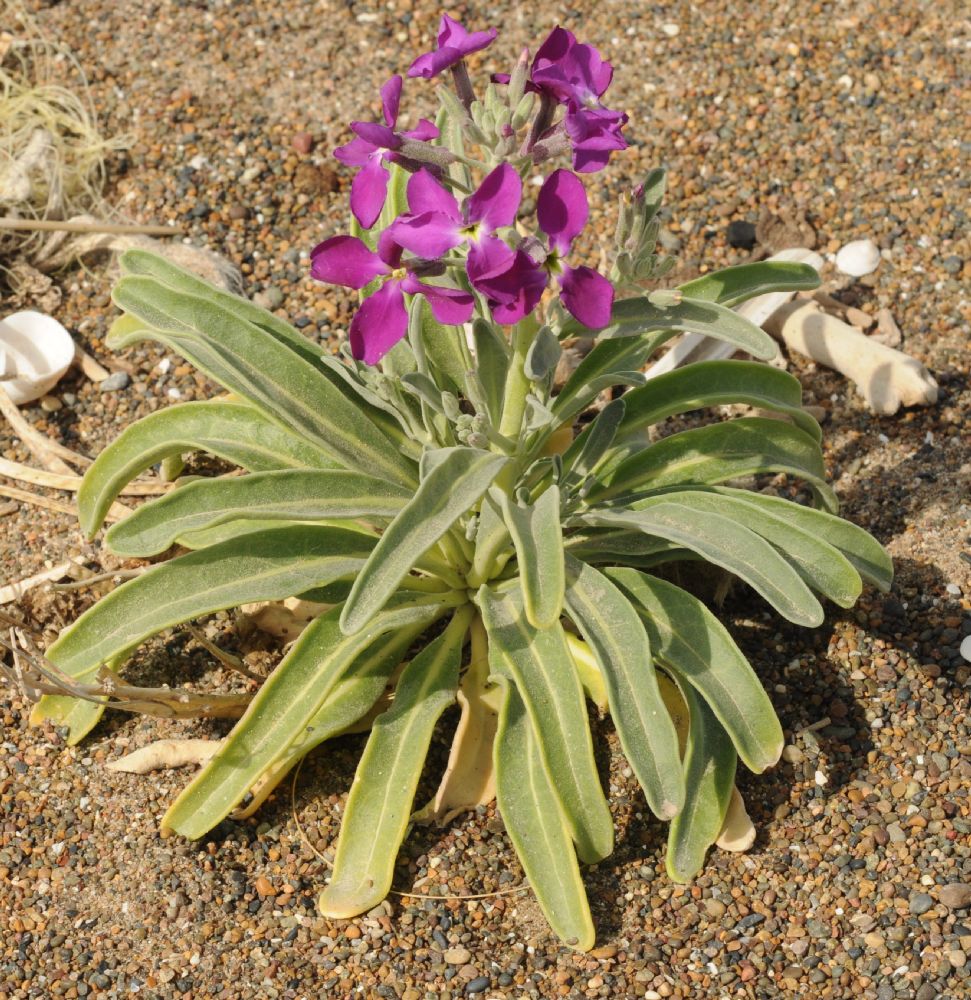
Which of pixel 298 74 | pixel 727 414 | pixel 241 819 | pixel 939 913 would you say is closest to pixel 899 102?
pixel 727 414

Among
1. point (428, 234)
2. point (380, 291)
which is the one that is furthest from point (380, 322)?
point (428, 234)

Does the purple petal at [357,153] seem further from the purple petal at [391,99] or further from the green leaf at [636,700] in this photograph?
the green leaf at [636,700]

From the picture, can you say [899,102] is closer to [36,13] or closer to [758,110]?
[758,110]

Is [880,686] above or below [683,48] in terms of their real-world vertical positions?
below

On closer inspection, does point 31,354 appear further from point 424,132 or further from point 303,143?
point 424,132

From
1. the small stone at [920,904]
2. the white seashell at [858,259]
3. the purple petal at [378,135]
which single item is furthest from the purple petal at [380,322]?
the white seashell at [858,259]

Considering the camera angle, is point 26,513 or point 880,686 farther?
point 26,513

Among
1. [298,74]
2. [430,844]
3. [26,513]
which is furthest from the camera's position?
[298,74]
